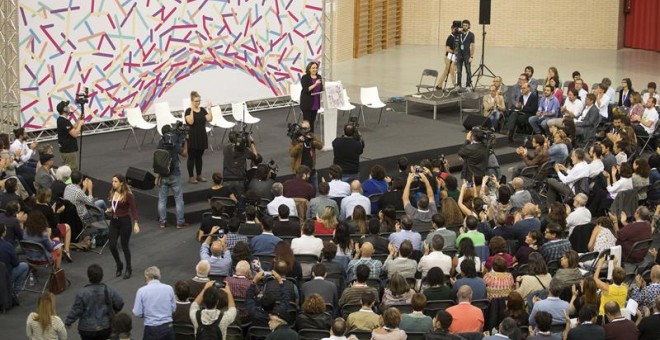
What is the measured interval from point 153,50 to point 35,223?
7.27 metres

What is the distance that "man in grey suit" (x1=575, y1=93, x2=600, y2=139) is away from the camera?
19.6m

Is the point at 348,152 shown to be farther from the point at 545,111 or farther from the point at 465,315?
the point at 465,315

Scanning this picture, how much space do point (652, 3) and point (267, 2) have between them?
40.2ft

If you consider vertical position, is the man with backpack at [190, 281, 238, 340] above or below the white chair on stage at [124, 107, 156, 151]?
below

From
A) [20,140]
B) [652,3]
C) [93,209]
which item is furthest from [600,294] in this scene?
[652,3]

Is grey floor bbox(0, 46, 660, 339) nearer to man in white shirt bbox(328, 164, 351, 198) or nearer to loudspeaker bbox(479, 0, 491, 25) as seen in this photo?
loudspeaker bbox(479, 0, 491, 25)

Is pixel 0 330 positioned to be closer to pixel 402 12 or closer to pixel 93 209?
pixel 93 209

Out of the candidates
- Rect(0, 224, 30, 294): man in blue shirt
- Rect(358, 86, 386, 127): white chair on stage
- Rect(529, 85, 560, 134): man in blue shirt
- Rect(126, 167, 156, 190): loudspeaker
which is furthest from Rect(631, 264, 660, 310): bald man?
Rect(358, 86, 386, 127): white chair on stage

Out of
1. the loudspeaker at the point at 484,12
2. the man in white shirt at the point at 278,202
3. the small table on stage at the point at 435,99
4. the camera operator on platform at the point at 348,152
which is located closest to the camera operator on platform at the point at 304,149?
the camera operator on platform at the point at 348,152

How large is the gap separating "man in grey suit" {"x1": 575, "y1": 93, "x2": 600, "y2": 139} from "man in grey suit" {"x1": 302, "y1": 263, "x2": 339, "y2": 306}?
9131mm

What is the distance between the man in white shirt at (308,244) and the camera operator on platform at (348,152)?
155 inches

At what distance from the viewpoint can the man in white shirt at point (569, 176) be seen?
53.5 feet

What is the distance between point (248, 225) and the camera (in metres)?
13.7

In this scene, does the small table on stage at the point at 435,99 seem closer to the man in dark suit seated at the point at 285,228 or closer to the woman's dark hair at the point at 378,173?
the woman's dark hair at the point at 378,173
